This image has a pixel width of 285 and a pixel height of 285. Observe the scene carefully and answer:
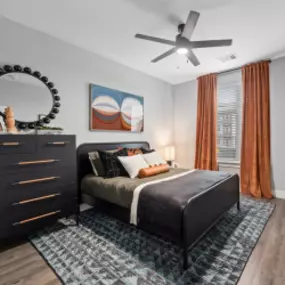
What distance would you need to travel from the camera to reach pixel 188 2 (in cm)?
212

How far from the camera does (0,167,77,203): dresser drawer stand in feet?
6.26

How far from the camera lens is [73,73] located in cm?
304

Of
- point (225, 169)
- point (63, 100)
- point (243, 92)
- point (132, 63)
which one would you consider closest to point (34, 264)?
point (63, 100)

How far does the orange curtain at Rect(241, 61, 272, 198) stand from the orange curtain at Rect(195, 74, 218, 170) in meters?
0.63

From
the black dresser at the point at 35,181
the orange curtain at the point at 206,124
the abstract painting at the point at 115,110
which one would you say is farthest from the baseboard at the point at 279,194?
the black dresser at the point at 35,181

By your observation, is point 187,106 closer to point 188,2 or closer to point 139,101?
point 139,101

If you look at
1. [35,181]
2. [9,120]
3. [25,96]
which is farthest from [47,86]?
[35,181]

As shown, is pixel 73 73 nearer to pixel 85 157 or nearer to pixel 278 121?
pixel 85 157

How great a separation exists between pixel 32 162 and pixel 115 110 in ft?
6.35

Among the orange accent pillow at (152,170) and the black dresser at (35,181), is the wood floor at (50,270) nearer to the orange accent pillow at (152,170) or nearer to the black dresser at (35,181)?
the black dresser at (35,181)

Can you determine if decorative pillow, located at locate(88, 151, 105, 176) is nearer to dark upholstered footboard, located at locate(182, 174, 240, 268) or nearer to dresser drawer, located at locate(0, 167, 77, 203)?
dresser drawer, located at locate(0, 167, 77, 203)

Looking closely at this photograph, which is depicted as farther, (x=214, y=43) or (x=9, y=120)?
(x=214, y=43)

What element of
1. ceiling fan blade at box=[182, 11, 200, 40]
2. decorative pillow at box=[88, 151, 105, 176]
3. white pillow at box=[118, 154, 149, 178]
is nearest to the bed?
decorative pillow at box=[88, 151, 105, 176]

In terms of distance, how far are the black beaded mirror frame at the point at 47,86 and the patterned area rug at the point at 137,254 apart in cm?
140
